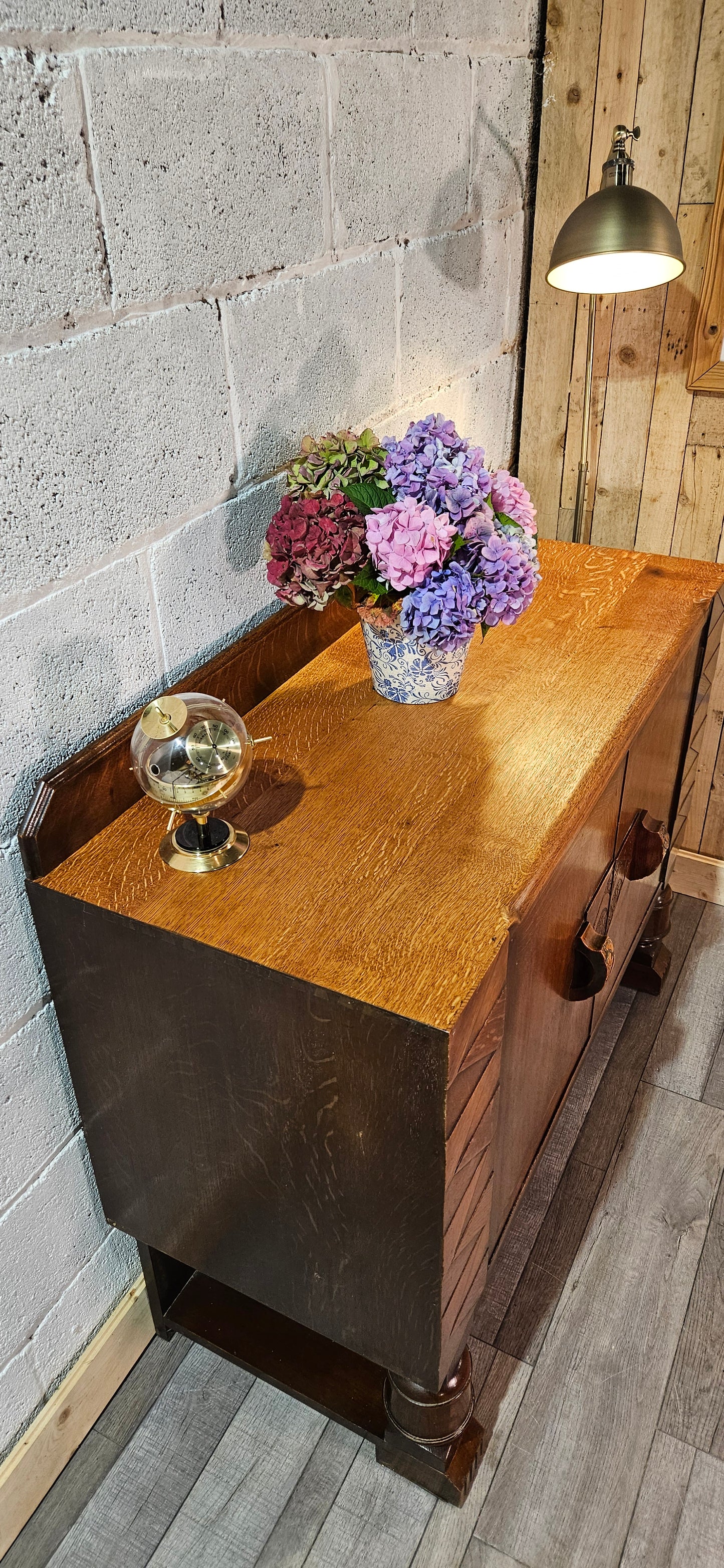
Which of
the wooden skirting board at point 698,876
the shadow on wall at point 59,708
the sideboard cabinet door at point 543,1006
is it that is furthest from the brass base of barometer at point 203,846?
the wooden skirting board at point 698,876

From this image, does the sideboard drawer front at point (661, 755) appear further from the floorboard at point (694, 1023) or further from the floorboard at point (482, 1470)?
the floorboard at point (482, 1470)

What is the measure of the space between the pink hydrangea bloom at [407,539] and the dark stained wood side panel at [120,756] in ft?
0.82

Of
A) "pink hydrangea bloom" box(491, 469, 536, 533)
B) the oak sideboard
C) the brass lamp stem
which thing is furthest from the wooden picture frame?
"pink hydrangea bloom" box(491, 469, 536, 533)

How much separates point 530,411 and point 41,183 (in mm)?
1238

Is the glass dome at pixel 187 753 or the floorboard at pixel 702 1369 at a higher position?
the glass dome at pixel 187 753

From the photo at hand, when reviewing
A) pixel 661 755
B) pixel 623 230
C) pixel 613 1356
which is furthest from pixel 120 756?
pixel 613 1356

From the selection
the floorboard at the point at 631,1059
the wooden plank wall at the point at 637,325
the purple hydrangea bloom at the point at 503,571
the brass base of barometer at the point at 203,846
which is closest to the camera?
the brass base of barometer at the point at 203,846

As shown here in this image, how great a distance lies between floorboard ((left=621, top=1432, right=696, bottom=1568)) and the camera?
117cm

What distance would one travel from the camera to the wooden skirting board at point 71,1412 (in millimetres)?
1192

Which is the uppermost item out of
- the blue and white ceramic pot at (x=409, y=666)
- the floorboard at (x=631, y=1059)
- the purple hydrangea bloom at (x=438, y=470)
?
the purple hydrangea bloom at (x=438, y=470)

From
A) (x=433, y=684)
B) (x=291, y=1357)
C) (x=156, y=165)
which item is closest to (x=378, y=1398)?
(x=291, y=1357)

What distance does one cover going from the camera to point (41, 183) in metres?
0.84

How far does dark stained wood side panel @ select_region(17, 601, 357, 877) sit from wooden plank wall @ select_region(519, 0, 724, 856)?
0.79 metres

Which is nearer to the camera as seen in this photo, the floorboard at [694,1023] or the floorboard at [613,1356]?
the floorboard at [613,1356]
